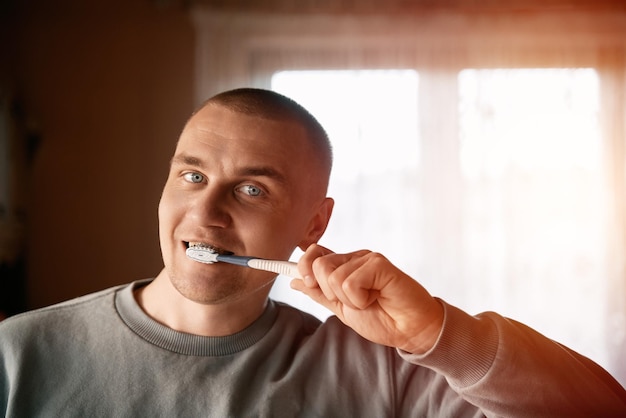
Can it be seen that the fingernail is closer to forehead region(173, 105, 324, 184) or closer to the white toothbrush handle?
the white toothbrush handle

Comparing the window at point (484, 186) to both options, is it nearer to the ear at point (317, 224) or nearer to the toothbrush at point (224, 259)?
the ear at point (317, 224)

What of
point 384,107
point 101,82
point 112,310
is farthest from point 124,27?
point 112,310

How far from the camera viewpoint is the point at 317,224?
1.09 m

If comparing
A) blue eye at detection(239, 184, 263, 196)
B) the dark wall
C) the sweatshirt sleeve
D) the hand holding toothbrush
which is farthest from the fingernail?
the dark wall

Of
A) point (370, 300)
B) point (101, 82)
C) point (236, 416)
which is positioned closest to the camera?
point (370, 300)

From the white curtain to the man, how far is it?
1650 mm

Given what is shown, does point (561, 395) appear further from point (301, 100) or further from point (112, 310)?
point (301, 100)

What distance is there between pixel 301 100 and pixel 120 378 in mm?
1951

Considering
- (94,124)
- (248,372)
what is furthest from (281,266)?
(94,124)

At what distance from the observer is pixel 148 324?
91 centimetres

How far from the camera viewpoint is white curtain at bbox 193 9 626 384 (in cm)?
262

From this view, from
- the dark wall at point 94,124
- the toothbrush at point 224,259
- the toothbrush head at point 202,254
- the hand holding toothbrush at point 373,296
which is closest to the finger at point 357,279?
the hand holding toothbrush at point 373,296

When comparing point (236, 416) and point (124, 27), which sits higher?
point (124, 27)

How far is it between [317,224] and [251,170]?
9.1 inches
